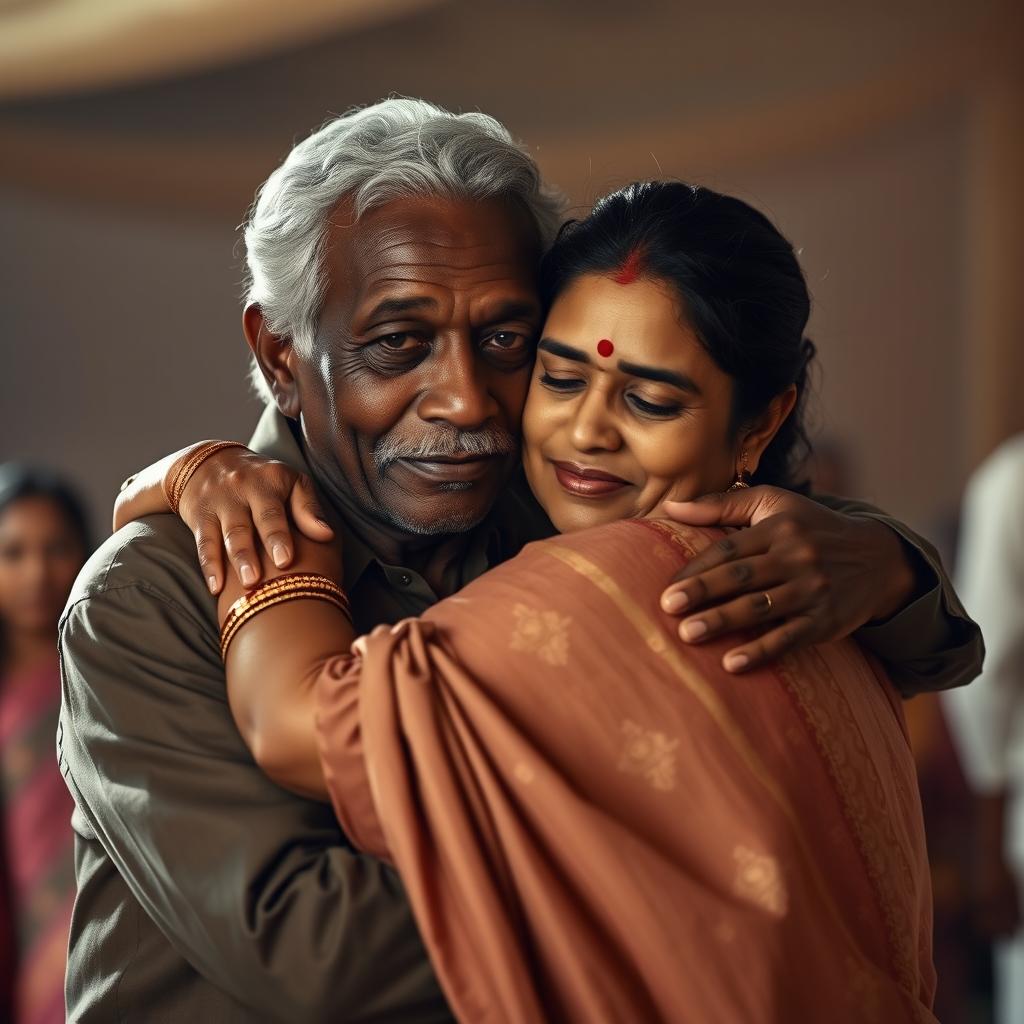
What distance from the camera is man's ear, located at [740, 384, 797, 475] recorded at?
213cm

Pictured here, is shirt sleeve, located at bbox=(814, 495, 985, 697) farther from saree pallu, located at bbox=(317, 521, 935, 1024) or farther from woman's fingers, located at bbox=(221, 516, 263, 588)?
woman's fingers, located at bbox=(221, 516, 263, 588)

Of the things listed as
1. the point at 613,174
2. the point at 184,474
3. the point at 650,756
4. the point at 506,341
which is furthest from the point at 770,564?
the point at 613,174

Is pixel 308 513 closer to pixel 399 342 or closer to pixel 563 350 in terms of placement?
pixel 399 342

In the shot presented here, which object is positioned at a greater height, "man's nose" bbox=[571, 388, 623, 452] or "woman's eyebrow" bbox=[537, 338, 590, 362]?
"woman's eyebrow" bbox=[537, 338, 590, 362]

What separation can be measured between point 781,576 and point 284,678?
0.59 metres

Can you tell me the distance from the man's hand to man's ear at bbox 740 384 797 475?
0.78ft

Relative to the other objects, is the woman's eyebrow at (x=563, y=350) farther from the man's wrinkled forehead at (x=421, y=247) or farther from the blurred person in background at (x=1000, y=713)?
the blurred person in background at (x=1000, y=713)

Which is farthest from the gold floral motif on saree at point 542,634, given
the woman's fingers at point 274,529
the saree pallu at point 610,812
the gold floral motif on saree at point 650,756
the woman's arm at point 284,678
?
the woman's fingers at point 274,529

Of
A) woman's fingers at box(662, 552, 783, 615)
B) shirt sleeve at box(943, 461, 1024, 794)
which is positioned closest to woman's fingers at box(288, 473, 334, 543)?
woman's fingers at box(662, 552, 783, 615)

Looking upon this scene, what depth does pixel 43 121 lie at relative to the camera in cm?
794

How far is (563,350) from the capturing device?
203cm

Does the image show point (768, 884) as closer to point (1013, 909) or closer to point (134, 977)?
point (134, 977)

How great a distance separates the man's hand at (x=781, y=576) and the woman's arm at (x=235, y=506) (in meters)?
0.47

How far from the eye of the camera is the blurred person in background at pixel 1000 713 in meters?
4.32
